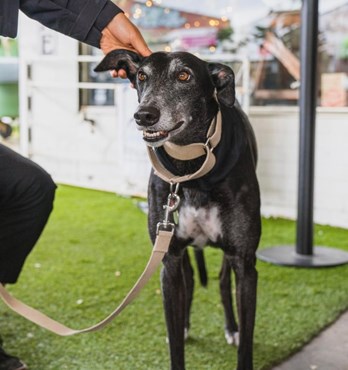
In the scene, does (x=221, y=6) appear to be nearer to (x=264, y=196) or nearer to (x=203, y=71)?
(x=264, y=196)

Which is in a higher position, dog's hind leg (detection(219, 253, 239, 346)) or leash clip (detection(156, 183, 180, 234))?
leash clip (detection(156, 183, 180, 234))

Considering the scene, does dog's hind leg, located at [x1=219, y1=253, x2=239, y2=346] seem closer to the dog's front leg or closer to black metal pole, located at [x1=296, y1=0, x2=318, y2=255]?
the dog's front leg

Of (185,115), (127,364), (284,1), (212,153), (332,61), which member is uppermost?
(284,1)

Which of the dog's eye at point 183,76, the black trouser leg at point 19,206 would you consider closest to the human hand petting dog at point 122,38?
the dog's eye at point 183,76

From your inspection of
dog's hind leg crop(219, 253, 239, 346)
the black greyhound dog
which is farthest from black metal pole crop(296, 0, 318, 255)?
the black greyhound dog

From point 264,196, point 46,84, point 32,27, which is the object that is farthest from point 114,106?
point 264,196

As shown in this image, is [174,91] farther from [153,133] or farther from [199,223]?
[199,223]

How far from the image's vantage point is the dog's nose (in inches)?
67.7

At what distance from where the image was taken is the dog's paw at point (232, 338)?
8.39ft

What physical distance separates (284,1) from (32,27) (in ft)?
11.1

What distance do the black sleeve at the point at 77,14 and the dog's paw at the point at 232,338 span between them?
1325 mm

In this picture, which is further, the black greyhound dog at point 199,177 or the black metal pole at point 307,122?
the black metal pole at point 307,122

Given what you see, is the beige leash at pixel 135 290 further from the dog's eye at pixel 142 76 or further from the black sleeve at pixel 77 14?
the black sleeve at pixel 77 14

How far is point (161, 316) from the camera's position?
2861 millimetres
